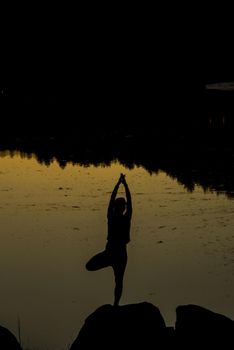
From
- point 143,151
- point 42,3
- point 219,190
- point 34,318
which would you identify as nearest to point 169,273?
point 34,318

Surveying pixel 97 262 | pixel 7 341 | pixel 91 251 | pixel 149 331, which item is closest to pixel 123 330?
pixel 149 331

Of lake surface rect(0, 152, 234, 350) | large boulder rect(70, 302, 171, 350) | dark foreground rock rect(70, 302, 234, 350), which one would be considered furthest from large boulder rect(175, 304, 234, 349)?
lake surface rect(0, 152, 234, 350)

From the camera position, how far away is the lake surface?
1998 cm

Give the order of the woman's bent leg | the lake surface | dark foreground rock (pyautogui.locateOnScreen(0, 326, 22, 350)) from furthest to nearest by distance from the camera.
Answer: the lake surface → the woman's bent leg → dark foreground rock (pyautogui.locateOnScreen(0, 326, 22, 350))

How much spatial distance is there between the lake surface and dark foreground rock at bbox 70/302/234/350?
3.74 m

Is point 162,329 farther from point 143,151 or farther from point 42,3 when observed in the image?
point 42,3

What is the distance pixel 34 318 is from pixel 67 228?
11.0m

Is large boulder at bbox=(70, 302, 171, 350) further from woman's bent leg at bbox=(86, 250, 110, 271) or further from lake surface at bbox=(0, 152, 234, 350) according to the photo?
lake surface at bbox=(0, 152, 234, 350)

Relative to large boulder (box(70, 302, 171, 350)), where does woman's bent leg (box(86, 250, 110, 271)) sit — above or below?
above

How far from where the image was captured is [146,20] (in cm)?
9631

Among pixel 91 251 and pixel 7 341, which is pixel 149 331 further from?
pixel 91 251

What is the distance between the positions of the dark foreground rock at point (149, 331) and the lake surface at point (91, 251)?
3738mm

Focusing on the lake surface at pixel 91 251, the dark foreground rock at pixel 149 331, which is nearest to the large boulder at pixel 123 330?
the dark foreground rock at pixel 149 331

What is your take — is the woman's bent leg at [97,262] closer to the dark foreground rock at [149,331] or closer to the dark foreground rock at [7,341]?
the dark foreground rock at [149,331]
